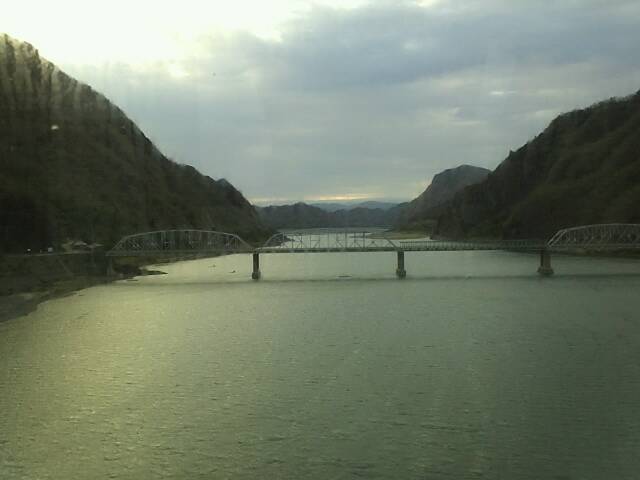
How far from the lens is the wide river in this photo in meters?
10.0

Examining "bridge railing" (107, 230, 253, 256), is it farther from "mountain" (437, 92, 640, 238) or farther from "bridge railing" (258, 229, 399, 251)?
"mountain" (437, 92, 640, 238)

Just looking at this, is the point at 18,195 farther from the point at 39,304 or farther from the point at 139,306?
the point at 139,306

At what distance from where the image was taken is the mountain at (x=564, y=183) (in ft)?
346

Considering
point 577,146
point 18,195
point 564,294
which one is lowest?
point 564,294

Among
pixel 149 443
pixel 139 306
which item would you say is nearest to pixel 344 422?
pixel 149 443

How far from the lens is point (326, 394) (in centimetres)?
1464

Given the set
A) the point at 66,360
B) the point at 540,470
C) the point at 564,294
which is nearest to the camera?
the point at 540,470

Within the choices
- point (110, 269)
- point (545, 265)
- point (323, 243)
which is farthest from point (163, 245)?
point (545, 265)

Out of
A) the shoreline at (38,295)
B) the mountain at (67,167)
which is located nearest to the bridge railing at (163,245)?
the mountain at (67,167)

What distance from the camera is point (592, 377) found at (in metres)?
16.2

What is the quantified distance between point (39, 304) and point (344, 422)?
34.5 meters

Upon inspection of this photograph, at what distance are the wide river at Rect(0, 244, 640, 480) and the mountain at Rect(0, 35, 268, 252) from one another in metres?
38.9

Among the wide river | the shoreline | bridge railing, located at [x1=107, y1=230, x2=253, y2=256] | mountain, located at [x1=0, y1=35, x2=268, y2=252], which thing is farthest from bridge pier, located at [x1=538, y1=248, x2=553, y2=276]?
mountain, located at [x1=0, y1=35, x2=268, y2=252]

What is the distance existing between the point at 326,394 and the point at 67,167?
3037 inches
